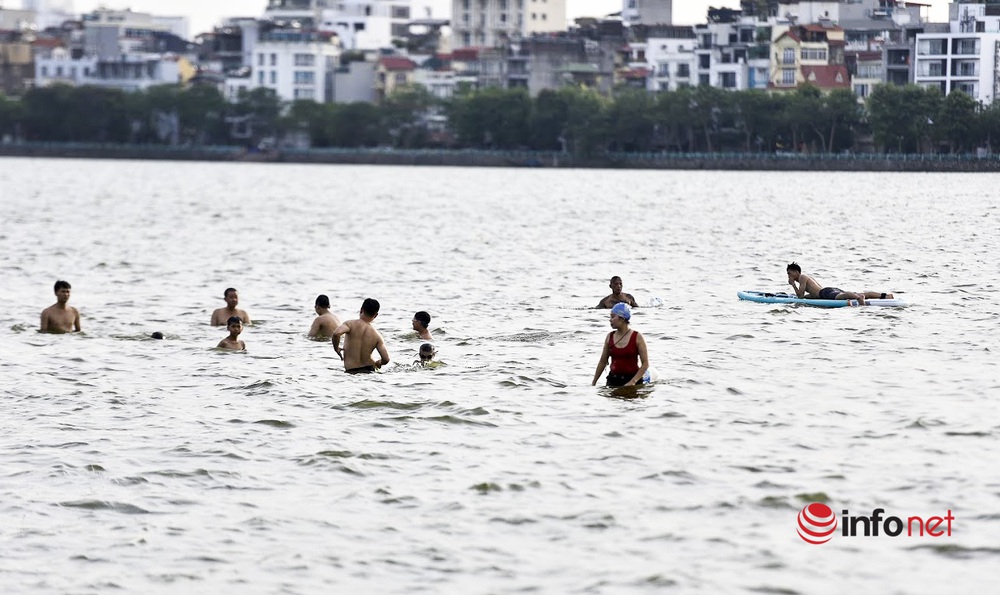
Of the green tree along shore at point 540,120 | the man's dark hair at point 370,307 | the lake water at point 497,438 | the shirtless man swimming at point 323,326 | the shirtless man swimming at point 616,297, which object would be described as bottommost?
the lake water at point 497,438

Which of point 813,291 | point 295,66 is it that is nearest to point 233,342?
point 813,291

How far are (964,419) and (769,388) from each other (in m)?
3.35

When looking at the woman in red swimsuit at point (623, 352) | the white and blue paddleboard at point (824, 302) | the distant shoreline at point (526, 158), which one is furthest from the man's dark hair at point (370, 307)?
the distant shoreline at point (526, 158)

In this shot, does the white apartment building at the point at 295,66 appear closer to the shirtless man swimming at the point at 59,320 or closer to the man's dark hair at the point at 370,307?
the shirtless man swimming at the point at 59,320

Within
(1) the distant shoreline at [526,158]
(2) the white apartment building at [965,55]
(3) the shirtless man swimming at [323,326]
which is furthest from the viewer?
(2) the white apartment building at [965,55]

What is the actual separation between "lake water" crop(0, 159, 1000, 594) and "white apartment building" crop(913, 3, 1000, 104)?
95.7m

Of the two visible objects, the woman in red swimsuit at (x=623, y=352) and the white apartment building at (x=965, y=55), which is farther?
the white apartment building at (x=965, y=55)

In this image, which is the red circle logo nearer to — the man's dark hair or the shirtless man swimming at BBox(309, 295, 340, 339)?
the man's dark hair

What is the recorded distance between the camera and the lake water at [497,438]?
13.7 meters

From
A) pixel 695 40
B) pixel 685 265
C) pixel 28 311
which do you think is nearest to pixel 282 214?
pixel 685 265

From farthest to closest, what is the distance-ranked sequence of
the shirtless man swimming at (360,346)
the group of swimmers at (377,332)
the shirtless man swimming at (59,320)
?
the shirtless man swimming at (59,320)
the shirtless man swimming at (360,346)
the group of swimmers at (377,332)

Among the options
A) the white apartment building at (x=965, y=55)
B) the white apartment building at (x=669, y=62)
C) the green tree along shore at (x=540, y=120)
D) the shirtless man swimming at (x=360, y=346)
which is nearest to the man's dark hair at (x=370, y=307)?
the shirtless man swimming at (x=360, y=346)

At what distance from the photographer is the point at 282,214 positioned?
79.8 metres

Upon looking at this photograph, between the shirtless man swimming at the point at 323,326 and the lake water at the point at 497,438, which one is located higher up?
the shirtless man swimming at the point at 323,326
